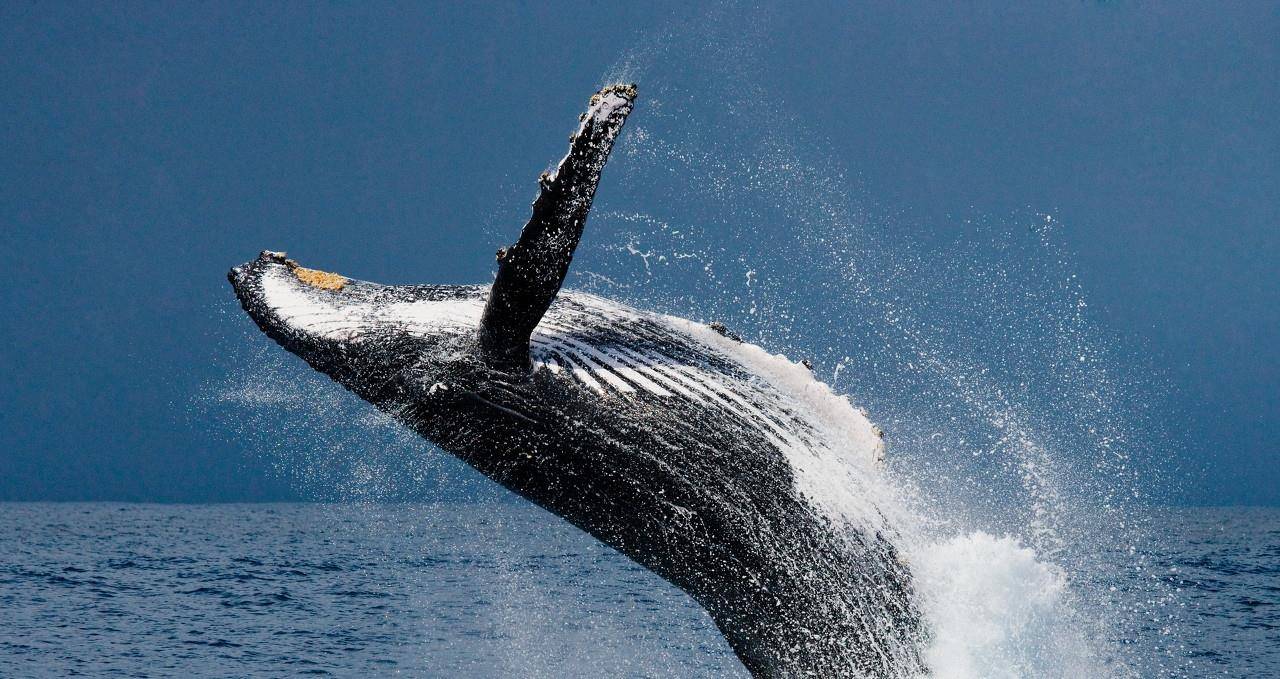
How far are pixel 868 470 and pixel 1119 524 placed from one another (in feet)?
334

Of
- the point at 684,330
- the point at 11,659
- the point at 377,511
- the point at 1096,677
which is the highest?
the point at 377,511

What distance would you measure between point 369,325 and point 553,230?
127cm

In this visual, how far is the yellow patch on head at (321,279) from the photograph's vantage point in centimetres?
519

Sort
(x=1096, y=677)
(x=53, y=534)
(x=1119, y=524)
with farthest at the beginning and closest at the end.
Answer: (x=1119, y=524) → (x=53, y=534) → (x=1096, y=677)

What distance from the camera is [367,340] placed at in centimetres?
469

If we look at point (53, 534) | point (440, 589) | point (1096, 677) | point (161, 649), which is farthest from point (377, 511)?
point (1096, 677)

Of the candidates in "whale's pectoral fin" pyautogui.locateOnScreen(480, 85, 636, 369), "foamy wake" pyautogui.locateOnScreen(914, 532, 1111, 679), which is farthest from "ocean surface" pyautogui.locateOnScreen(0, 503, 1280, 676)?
"whale's pectoral fin" pyautogui.locateOnScreen(480, 85, 636, 369)

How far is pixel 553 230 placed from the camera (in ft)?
13.0

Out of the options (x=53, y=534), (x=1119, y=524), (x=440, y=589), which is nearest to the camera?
(x=440, y=589)

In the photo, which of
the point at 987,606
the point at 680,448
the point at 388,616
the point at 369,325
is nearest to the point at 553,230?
the point at 680,448

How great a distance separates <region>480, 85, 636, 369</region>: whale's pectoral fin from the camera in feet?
12.5

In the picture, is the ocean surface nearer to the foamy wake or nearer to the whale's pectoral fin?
the foamy wake

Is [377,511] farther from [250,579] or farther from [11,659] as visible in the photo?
[11,659]

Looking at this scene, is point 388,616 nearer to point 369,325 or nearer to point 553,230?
point 369,325
